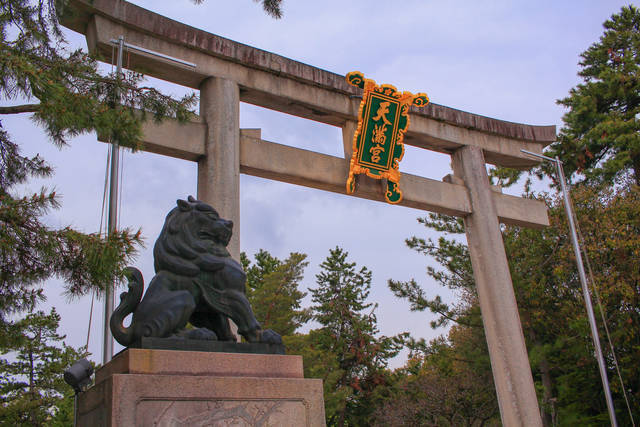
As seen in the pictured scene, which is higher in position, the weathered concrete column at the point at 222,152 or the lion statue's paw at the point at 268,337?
the weathered concrete column at the point at 222,152

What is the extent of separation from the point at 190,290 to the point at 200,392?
694 mm

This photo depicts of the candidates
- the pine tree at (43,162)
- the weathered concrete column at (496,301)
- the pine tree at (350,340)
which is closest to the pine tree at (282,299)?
the pine tree at (350,340)

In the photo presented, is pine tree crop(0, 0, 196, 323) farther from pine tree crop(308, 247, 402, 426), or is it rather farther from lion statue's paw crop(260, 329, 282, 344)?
pine tree crop(308, 247, 402, 426)

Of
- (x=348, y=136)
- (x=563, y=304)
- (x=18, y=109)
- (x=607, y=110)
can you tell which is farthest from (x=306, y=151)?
(x=607, y=110)

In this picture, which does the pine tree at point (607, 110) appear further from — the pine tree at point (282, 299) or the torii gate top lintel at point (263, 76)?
the pine tree at point (282, 299)

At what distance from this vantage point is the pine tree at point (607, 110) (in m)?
15.3

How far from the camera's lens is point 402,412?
609 inches

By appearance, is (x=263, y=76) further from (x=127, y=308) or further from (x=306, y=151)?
(x=127, y=308)

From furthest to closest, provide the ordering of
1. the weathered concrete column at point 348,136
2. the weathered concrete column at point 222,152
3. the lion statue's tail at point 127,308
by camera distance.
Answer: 1. the weathered concrete column at point 348,136
2. the weathered concrete column at point 222,152
3. the lion statue's tail at point 127,308

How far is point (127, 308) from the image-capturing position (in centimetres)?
354

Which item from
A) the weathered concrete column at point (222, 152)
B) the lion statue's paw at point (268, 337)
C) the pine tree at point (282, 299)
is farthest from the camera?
the pine tree at point (282, 299)

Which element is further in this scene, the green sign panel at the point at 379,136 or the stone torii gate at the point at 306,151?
the green sign panel at the point at 379,136

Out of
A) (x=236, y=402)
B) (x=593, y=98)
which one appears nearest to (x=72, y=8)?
(x=236, y=402)

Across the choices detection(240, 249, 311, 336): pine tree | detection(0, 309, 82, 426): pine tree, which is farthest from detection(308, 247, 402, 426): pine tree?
detection(0, 309, 82, 426): pine tree
